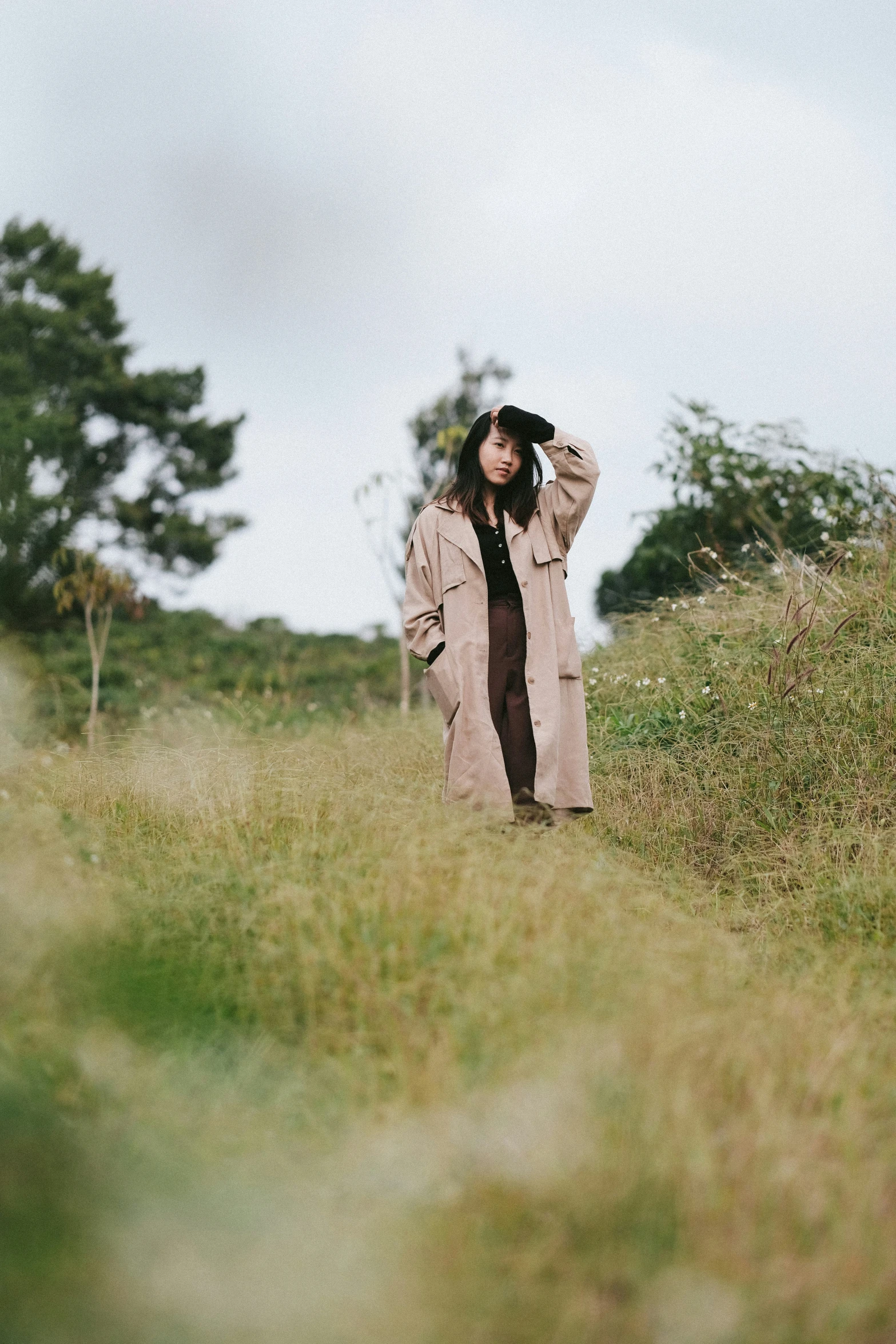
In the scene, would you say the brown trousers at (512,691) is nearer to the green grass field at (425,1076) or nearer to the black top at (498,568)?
the black top at (498,568)

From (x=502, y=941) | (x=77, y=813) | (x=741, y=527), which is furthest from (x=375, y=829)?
(x=741, y=527)

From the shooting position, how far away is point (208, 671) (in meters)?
13.4

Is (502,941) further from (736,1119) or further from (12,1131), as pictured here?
(12,1131)

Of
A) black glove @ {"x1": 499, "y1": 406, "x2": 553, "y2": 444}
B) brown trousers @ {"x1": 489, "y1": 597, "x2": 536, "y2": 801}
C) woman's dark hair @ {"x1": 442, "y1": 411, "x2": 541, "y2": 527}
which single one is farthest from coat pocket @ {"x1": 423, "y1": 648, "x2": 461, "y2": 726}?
black glove @ {"x1": 499, "y1": 406, "x2": 553, "y2": 444}

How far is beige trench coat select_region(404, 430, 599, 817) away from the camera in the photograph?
3604 millimetres

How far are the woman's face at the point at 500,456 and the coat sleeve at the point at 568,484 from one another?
4.2 inches

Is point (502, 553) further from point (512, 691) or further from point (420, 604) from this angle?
point (512, 691)

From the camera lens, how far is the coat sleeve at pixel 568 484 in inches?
148

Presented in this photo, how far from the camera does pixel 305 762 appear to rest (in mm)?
4402

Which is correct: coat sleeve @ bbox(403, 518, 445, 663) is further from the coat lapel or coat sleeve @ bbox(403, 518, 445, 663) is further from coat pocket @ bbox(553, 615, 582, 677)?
coat pocket @ bbox(553, 615, 582, 677)

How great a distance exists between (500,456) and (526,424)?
0.15 meters

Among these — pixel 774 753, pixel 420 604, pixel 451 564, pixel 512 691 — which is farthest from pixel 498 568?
pixel 774 753

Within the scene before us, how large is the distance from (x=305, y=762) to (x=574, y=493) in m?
1.62

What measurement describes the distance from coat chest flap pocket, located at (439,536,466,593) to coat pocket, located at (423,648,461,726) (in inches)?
9.6
